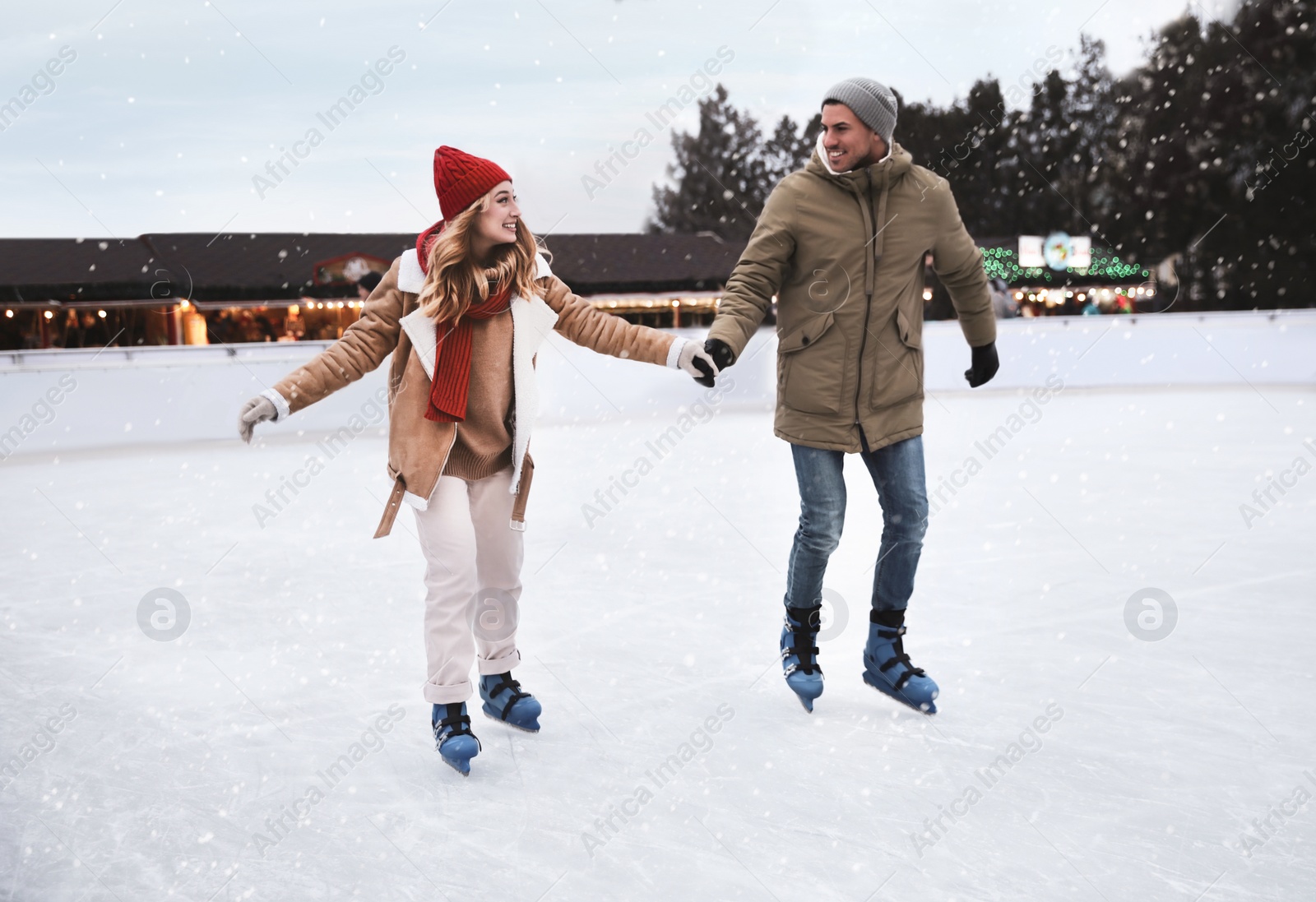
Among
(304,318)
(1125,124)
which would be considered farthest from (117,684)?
(1125,124)

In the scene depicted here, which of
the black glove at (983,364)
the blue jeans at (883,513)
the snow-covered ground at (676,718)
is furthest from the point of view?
the black glove at (983,364)

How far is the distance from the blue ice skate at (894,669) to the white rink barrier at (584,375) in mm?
7082

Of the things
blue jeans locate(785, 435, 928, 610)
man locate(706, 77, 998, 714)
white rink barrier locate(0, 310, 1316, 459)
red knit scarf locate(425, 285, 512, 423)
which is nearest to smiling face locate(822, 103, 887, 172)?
man locate(706, 77, 998, 714)

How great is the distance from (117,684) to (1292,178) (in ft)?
91.4

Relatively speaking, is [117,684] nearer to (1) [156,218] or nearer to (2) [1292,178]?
(1) [156,218]

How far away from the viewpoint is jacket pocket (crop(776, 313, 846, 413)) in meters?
2.52

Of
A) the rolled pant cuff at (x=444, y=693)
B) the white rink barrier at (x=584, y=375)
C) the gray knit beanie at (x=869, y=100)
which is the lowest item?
the white rink barrier at (x=584, y=375)

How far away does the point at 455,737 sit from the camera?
240 cm

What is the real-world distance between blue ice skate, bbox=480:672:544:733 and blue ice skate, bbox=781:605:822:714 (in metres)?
0.61

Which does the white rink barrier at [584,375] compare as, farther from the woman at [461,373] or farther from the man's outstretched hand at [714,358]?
the man's outstretched hand at [714,358]

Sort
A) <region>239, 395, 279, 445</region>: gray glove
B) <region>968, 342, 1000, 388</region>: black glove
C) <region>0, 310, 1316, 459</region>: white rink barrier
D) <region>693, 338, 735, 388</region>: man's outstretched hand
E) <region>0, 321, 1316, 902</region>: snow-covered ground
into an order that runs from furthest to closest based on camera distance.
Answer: <region>0, 310, 1316, 459</region>: white rink barrier
<region>968, 342, 1000, 388</region>: black glove
<region>693, 338, 735, 388</region>: man's outstretched hand
<region>239, 395, 279, 445</region>: gray glove
<region>0, 321, 1316, 902</region>: snow-covered ground

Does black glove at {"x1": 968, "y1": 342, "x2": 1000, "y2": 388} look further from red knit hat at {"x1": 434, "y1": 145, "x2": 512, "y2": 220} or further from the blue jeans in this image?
red knit hat at {"x1": 434, "y1": 145, "x2": 512, "y2": 220}

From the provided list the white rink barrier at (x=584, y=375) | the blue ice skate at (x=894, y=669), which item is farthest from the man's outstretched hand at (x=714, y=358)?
the white rink barrier at (x=584, y=375)

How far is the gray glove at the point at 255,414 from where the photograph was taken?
218 centimetres
